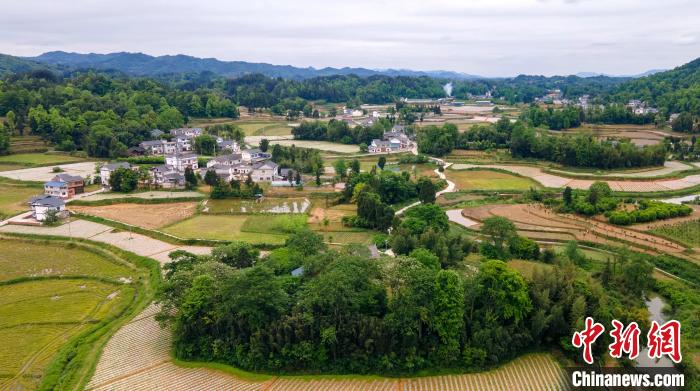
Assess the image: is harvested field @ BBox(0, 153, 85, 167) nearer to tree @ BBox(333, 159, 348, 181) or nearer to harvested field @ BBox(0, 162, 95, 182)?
harvested field @ BBox(0, 162, 95, 182)

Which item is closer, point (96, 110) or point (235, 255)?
point (235, 255)

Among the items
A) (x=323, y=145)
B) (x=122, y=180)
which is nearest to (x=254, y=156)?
(x=323, y=145)

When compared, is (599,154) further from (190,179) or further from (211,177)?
(190,179)

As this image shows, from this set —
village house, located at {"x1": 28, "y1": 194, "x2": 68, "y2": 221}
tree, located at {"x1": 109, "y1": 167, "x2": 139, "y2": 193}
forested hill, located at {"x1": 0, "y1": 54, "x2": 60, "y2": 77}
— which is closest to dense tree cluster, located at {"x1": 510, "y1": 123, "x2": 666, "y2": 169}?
tree, located at {"x1": 109, "y1": 167, "x2": 139, "y2": 193}

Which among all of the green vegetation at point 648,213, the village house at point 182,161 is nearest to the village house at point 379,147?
the village house at point 182,161

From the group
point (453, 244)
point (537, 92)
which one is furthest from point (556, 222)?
point (537, 92)

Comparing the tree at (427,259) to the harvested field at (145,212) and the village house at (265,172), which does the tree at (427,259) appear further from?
the village house at (265,172)
